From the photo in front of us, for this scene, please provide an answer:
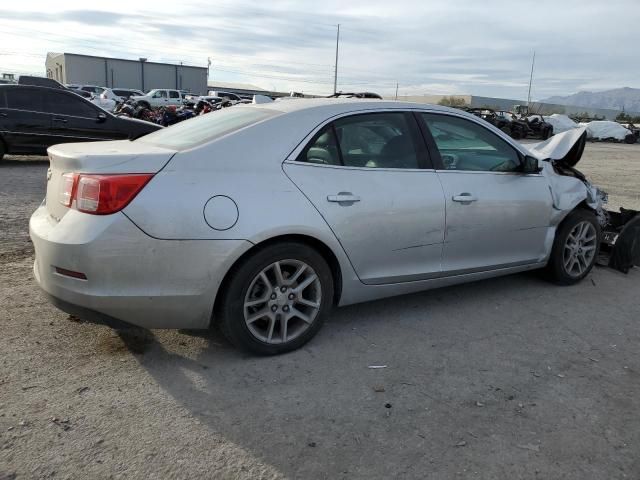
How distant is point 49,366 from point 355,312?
2104 mm

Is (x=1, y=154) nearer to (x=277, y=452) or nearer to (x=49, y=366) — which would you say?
(x=49, y=366)

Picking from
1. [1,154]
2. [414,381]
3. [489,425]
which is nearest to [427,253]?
[414,381]

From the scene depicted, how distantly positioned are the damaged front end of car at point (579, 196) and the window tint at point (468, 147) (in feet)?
1.52

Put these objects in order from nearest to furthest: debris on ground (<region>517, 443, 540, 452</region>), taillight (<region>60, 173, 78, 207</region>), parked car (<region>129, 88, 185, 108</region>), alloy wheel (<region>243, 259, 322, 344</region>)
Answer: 1. debris on ground (<region>517, 443, 540, 452</region>)
2. taillight (<region>60, 173, 78, 207</region>)
3. alloy wheel (<region>243, 259, 322, 344</region>)
4. parked car (<region>129, 88, 185, 108</region>)

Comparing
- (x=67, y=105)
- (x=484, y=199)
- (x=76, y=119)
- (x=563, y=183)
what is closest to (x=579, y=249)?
(x=563, y=183)

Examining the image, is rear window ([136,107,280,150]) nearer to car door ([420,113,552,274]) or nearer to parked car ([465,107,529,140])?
car door ([420,113,552,274])

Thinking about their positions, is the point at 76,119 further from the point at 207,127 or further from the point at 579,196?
the point at 579,196

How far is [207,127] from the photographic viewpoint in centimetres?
378

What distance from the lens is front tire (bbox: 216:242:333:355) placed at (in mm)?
3245

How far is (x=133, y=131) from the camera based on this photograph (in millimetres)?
11594

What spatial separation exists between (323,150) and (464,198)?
3.82ft

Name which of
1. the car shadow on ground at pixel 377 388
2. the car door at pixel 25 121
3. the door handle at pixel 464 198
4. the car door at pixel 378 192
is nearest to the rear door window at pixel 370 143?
the car door at pixel 378 192

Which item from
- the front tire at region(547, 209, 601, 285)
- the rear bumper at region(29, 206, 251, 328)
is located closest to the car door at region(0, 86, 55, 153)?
the rear bumper at region(29, 206, 251, 328)

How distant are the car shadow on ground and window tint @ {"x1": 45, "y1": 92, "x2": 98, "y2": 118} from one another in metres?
8.85
